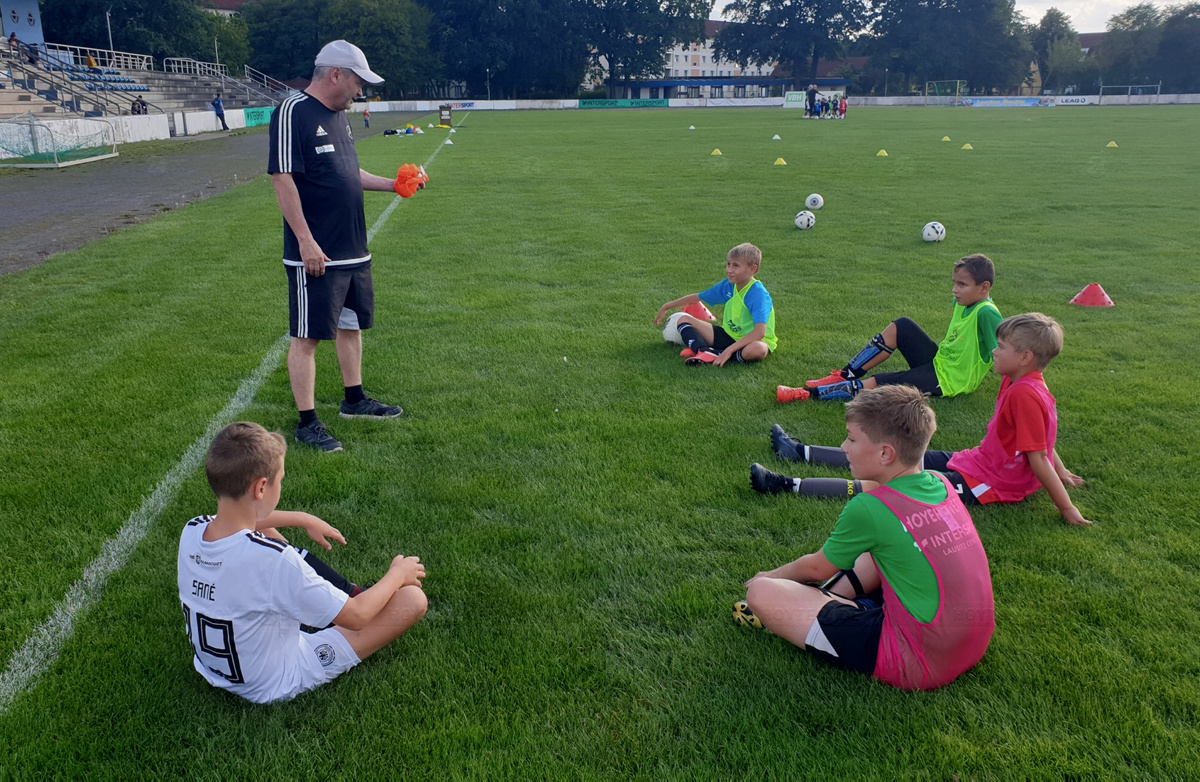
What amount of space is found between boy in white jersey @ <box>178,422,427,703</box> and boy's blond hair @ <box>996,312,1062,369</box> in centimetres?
313

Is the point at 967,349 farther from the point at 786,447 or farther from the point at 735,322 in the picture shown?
the point at 735,322

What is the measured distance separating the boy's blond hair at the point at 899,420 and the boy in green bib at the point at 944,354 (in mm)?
2674

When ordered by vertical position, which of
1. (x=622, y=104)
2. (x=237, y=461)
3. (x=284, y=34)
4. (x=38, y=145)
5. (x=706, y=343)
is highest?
(x=284, y=34)

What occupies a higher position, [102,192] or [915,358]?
[102,192]

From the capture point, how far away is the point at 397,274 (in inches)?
384

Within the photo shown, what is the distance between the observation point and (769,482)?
434 cm

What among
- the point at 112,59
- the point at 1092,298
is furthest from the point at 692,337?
the point at 112,59

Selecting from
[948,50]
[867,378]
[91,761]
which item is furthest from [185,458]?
[948,50]

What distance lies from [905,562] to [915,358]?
11.3 feet

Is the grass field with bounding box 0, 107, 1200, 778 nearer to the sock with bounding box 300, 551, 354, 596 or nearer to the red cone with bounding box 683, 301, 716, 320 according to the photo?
the sock with bounding box 300, 551, 354, 596

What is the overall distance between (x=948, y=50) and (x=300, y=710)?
102 meters

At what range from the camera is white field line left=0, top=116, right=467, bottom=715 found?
9.73 ft

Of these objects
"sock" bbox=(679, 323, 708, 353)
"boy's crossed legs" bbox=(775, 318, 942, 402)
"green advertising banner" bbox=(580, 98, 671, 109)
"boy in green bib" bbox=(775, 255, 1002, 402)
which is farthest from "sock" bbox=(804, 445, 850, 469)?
"green advertising banner" bbox=(580, 98, 671, 109)

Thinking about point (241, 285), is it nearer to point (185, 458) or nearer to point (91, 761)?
point (185, 458)
